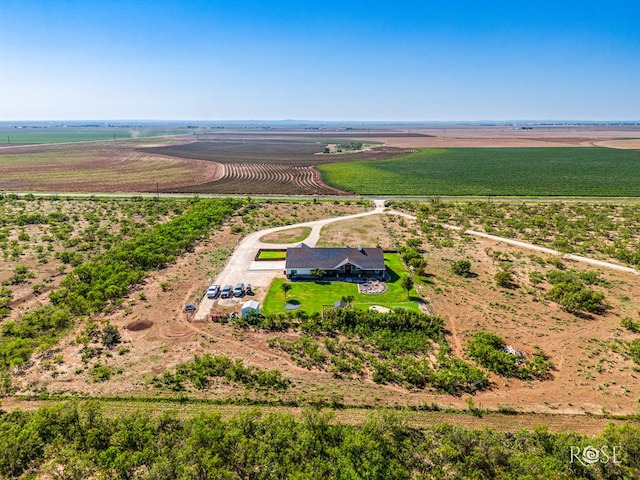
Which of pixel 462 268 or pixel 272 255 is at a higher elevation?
pixel 272 255

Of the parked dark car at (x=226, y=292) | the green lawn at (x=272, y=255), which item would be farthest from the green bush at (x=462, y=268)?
the parked dark car at (x=226, y=292)

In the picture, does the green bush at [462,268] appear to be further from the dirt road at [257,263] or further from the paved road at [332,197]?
the paved road at [332,197]

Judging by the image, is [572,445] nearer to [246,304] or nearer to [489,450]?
[489,450]

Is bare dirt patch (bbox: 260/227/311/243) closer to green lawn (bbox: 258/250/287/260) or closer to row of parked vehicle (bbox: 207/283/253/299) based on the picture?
green lawn (bbox: 258/250/287/260)

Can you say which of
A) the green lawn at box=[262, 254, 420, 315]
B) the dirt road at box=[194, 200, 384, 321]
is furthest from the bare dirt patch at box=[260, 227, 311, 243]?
the green lawn at box=[262, 254, 420, 315]

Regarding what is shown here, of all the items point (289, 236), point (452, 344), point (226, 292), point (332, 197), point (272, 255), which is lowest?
point (452, 344)

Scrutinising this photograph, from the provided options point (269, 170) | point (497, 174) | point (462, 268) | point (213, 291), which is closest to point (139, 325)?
point (213, 291)

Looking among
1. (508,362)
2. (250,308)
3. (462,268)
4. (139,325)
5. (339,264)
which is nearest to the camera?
(508,362)

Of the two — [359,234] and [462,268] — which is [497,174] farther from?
[462,268]
